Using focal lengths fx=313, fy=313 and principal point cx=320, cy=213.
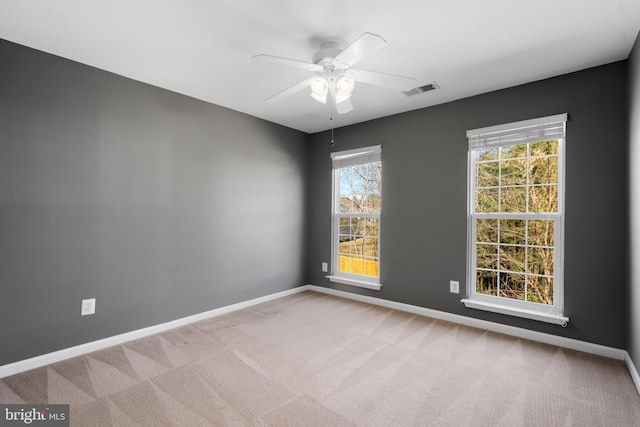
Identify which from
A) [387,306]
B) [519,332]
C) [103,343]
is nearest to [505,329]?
[519,332]

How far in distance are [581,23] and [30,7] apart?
3499 mm

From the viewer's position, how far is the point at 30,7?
6.32 ft

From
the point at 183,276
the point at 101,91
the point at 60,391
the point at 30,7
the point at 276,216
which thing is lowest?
the point at 60,391

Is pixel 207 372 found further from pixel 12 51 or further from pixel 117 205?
pixel 12 51

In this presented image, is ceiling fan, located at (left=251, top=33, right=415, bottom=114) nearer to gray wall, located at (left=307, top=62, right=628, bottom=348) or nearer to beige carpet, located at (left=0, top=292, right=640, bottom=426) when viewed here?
gray wall, located at (left=307, top=62, right=628, bottom=348)

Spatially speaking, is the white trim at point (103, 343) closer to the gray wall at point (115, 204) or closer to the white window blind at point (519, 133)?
the gray wall at point (115, 204)

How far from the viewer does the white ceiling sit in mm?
1913

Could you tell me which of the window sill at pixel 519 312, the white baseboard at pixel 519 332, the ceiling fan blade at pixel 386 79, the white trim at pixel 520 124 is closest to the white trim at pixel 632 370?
the white baseboard at pixel 519 332

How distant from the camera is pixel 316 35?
85.6 inches

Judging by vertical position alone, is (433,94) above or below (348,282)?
above

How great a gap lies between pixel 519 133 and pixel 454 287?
5.53ft

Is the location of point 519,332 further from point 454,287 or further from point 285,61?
point 285,61

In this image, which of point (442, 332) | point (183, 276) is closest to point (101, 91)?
point (183, 276)

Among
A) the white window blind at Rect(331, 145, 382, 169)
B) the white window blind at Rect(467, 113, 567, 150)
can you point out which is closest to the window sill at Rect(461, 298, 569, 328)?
the white window blind at Rect(467, 113, 567, 150)
